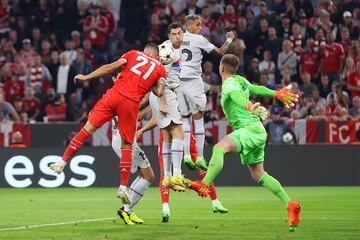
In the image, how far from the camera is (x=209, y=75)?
27000 mm

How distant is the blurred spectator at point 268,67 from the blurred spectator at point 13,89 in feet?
20.7

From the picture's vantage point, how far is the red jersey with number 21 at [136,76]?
1457 centimetres

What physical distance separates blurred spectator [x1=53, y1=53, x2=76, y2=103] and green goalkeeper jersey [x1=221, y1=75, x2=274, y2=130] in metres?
14.4

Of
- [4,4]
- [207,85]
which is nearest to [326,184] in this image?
[207,85]

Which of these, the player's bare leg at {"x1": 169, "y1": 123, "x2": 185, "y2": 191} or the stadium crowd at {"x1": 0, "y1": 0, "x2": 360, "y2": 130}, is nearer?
the player's bare leg at {"x1": 169, "y1": 123, "x2": 185, "y2": 191}

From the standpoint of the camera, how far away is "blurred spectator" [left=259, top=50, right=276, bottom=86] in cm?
2682

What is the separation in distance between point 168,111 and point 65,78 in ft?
42.3

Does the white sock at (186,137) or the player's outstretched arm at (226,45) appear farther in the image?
the white sock at (186,137)

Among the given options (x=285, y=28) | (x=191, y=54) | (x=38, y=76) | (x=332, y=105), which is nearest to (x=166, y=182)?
(x=191, y=54)

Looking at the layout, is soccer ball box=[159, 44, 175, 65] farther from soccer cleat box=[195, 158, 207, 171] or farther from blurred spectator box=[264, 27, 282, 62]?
blurred spectator box=[264, 27, 282, 62]

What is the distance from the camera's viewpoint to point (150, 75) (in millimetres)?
14633

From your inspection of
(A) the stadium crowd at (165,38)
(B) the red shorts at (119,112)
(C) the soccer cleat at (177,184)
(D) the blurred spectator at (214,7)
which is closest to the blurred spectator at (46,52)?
(A) the stadium crowd at (165,38)

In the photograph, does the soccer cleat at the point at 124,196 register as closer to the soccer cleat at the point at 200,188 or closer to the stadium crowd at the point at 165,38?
the soccer cleat at the point at 200,188

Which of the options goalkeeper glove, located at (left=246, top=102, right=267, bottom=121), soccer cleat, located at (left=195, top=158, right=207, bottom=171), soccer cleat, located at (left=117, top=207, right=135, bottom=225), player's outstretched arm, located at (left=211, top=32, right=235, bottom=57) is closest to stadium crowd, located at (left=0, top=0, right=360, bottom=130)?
player's outstretched arm, located at (left=211, top=32, right=235, bottom=57)
